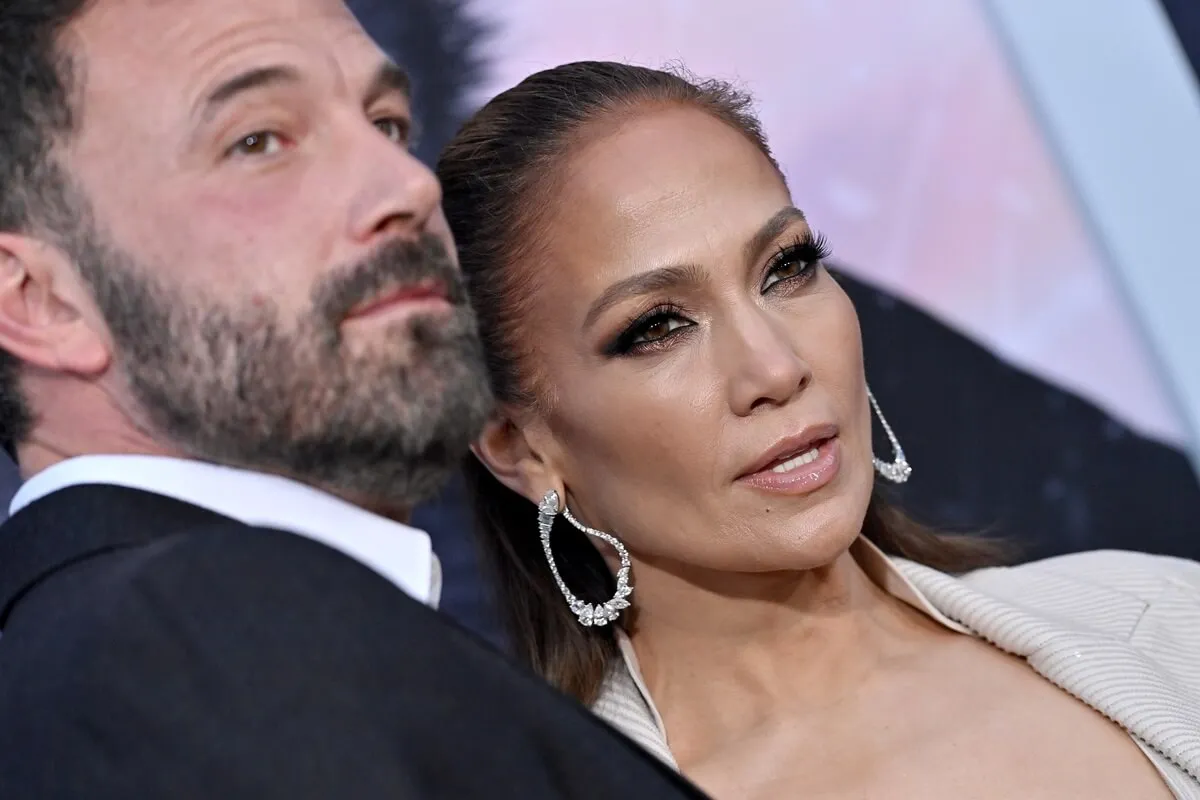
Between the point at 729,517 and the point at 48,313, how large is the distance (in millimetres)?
915

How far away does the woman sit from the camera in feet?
6.12

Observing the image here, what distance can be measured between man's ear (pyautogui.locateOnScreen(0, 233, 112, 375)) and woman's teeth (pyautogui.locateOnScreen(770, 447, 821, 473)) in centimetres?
90

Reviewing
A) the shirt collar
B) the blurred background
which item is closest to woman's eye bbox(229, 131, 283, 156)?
the shirt collar

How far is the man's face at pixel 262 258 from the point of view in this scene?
1.27m

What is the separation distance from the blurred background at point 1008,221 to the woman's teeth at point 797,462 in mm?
1118

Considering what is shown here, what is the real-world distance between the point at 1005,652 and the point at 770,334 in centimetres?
63

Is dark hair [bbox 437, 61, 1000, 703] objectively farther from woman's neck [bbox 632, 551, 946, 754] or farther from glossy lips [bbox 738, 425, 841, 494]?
glossy lips [bbox 738, 425, 841, 494]

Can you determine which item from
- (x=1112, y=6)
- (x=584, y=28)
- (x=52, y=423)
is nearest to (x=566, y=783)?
(x=52, y=423)

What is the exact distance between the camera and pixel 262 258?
1302mm

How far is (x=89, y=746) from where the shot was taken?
3.07ft

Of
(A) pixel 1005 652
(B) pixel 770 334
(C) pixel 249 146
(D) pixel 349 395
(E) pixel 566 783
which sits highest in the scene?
(C) pixel 249 146

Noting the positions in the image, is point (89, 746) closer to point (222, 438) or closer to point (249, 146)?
point (222, 438)

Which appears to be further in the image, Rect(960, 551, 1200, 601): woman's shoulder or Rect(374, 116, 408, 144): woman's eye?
Rect(960, 551, 1200, 601): woman's shoulder

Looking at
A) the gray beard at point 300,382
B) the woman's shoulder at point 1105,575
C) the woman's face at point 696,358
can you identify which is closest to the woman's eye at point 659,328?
the woman's face at point 696,358
